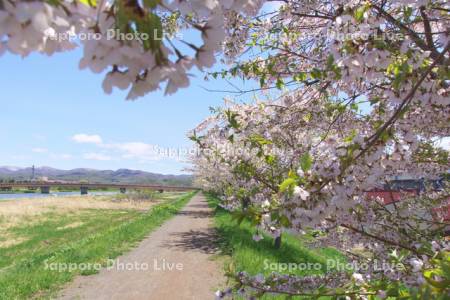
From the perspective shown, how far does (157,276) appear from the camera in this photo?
31.7 feet

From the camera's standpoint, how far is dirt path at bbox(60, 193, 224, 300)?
8242 millimetres

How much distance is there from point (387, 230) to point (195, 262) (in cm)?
835

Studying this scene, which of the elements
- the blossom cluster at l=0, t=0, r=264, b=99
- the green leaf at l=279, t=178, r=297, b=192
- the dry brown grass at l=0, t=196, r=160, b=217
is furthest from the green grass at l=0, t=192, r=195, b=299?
the dry brown grass at l=0, t=196, r=160, b=217

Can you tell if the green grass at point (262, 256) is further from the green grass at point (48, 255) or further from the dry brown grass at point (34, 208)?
the dry brown grass at point (34, 208)

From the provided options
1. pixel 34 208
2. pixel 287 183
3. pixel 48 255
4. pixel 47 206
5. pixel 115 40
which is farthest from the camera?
pixel 47 206

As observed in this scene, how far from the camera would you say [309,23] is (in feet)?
19.5

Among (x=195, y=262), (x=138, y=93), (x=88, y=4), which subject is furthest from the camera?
(x=195, y=262)

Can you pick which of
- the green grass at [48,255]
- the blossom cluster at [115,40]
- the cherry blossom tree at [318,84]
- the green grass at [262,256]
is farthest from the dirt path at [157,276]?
the blossom cluster at [115,40]

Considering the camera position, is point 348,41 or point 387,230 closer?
point 348,41

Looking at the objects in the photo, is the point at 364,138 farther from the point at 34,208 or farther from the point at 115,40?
the point at 34,208

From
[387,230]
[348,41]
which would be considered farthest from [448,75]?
[387,230]

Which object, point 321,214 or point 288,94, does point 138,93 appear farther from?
point 288,94

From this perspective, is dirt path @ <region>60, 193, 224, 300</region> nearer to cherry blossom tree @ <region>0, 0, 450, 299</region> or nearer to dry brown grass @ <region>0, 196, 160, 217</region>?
cherry blossom tree @ <region>0, 0, 450, 299</region>

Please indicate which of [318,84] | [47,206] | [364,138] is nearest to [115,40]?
[364,138]
